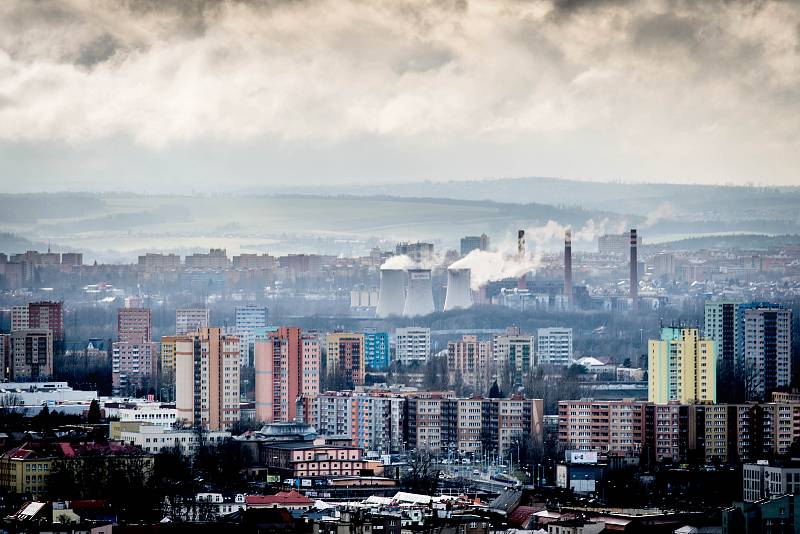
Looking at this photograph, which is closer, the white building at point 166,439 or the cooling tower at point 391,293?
the white building at point 166,439

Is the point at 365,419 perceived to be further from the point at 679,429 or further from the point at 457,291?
the point at 457,291

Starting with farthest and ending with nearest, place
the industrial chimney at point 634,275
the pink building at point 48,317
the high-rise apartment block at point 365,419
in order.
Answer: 1. the industrial chimney at point 634,275
2. the pink building at point 48,317
3. the high-rise apartment block at point 365,419

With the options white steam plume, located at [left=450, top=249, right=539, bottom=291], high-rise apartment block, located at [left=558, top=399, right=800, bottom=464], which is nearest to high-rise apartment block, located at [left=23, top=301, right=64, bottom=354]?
white steam plume, located at [left=450, top=249, right=539, bottom=291]

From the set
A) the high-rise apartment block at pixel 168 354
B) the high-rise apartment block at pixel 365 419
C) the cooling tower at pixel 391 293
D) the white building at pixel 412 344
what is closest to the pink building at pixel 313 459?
the high-rise apartment block at pixel 365 419

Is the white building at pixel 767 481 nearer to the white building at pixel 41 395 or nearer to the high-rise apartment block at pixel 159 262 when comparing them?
the white building at pixel 41 395

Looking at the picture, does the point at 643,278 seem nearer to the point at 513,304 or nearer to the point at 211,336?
the point at 513,304

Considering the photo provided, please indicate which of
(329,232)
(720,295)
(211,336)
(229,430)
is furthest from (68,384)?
(329,232)

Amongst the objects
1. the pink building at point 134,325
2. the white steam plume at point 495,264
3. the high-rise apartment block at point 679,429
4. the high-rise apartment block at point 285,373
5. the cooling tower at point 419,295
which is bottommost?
the high-rise apartment block at point 679,429
